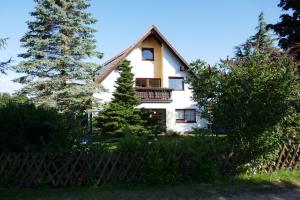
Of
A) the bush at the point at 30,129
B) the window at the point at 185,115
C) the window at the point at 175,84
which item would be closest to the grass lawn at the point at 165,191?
the bush at the point at 30,129

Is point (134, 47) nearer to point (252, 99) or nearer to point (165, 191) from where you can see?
point (252, 99)

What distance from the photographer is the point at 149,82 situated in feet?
128

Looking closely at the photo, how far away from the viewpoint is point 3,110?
10727mm

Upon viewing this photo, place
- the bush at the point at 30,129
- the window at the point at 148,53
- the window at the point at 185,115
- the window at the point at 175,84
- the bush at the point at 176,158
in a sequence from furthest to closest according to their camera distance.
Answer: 1. the window at the point at 175,84
2. the window at the point at 185,115
3. the window at the point at 148,53
4. the bush at the point at 176,158
5. the bush at the point at 30,129

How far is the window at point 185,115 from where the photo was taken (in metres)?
39.3

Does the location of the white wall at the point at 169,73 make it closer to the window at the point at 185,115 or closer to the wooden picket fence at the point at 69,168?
the window at the point at 185,115

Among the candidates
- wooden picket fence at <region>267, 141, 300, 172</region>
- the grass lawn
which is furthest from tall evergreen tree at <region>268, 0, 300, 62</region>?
the grass lawn

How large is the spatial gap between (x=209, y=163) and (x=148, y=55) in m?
28.7

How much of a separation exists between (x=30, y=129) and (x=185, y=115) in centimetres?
2962

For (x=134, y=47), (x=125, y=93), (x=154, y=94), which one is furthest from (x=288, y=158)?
(x=134, y=47)

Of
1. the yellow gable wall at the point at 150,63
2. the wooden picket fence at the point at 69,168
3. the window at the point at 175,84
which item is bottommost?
the wooden picket fence at the point at 69,168

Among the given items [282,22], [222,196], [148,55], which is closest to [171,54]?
[148,55]

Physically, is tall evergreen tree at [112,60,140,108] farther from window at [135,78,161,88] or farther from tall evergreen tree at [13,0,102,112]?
window at [135,78,161,88]

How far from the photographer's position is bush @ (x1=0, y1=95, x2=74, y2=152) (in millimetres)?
10320
